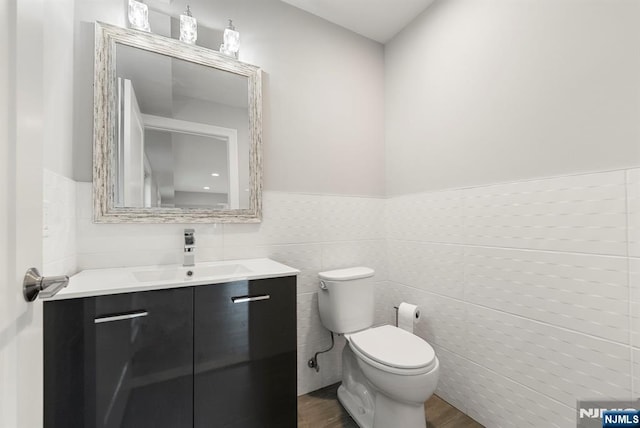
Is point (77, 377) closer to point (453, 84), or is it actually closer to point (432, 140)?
point (432, 140)

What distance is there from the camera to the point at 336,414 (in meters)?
1.58

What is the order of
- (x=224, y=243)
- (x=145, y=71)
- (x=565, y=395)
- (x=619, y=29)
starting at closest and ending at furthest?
→ (x=619, y=29)
(x=565, y=395)
(x=145, y=71)
(x=224, y=243)

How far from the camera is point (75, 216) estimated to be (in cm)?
126

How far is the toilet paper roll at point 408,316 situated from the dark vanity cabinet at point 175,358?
2.60 ft

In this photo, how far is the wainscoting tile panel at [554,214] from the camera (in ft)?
3.46

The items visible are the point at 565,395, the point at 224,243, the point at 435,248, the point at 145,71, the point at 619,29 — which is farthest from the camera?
the point at 435,248

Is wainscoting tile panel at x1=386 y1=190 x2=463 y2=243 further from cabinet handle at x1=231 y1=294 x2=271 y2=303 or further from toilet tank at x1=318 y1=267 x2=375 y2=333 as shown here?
cabinet handle at x1=231 y1=294 x2=271 y2=303

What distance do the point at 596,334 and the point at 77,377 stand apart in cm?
195

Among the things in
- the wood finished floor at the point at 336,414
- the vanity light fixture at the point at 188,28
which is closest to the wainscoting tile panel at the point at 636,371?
the wood finished floor at the point at 336,414

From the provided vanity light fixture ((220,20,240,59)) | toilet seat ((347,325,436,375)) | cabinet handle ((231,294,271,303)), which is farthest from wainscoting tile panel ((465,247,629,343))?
vanity light fixture ((220,20,240,59))

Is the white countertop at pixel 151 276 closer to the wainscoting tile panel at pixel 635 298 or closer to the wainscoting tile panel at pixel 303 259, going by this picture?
the wainscoting tile panel at pixel 303 259

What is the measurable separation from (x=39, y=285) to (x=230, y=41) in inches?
62.4

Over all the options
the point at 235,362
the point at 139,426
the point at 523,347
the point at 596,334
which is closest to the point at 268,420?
the point at 235,362

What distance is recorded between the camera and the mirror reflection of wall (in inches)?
53.9
